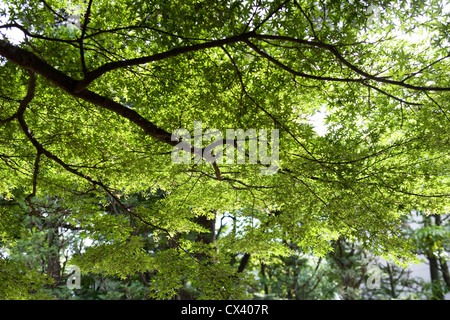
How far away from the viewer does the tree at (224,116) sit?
2.99m

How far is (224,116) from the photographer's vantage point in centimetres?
352

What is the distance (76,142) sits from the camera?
405cm

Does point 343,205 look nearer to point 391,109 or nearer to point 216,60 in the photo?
point 391,109

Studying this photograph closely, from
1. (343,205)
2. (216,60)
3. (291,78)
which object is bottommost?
(343,205)

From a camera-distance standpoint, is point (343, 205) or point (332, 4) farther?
point (343, 205)

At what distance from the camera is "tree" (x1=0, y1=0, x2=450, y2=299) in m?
2.99

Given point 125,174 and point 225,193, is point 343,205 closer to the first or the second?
point 225,193

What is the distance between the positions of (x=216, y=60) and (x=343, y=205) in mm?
2328

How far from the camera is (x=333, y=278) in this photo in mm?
10742

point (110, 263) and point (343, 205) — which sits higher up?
point (343, 205)

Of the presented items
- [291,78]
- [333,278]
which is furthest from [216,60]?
[333,278]
